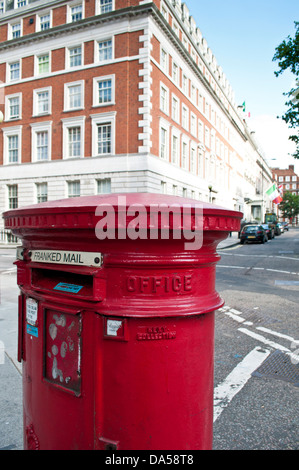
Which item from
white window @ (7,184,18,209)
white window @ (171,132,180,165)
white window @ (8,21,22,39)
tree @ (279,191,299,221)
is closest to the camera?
white window @ (8,21,22,39)

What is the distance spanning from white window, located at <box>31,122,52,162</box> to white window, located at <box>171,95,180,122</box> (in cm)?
994

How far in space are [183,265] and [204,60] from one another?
4128cm

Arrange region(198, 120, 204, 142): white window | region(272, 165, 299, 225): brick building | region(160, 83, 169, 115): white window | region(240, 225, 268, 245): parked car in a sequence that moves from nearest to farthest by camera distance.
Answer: region(240, 225, 268, 245): parked car
region(160, 83, 169, 115): white window
region(198, 120, 204, 142): white window
region(272, 165, 299, 225): brick building

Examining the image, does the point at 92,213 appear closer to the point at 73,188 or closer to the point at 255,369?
the point at 255,369

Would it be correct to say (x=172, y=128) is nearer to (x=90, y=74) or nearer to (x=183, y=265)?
(x=90, y=74)

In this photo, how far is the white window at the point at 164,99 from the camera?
27000mm

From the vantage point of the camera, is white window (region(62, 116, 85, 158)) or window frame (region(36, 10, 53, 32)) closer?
white window (region(62, 116, 85, 158))

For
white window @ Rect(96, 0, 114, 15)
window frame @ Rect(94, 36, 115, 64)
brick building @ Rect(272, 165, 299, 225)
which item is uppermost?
brick building @ Rect(272, 165, 299, 225)

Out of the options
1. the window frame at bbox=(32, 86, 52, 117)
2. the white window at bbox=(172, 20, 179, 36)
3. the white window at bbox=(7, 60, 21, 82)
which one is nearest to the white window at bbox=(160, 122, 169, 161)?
the white window at bbox=(172, 20, 179, 36)

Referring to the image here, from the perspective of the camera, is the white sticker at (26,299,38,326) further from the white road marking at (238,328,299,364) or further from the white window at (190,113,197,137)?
the white window at (190,113,197,137)

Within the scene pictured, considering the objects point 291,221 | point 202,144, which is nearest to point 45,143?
point 202,144

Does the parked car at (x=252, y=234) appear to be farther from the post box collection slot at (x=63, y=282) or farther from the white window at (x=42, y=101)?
the post box collection slot at (x=63, y=282)

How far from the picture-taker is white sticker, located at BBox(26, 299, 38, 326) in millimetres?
1778

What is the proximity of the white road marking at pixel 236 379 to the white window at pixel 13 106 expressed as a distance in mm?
29134
